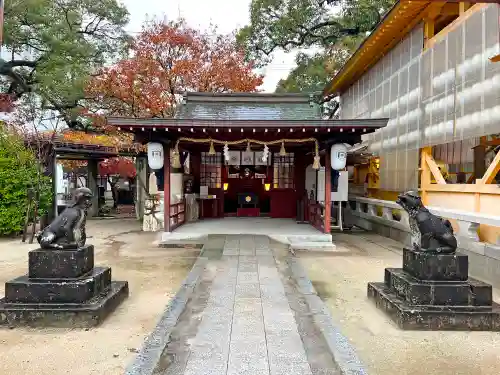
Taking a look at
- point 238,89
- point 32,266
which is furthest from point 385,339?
point 238,89

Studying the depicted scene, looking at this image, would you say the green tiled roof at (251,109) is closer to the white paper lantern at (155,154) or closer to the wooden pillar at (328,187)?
the white paper lantern at (155,154)

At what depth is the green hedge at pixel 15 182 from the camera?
12.1m

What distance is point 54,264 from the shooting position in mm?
5242

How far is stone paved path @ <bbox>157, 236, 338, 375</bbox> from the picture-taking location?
368cm

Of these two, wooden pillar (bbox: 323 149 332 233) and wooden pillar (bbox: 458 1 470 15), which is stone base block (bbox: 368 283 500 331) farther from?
wooden pillar (bbox: 458 1 470 15)

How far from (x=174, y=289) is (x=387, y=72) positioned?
11.1 meters

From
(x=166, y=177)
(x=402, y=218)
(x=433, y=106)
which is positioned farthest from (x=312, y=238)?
(x=433, y=106)

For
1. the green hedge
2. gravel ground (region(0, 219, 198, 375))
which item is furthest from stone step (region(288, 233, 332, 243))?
the green hedge

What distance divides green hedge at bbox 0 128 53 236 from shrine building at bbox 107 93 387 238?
467cm

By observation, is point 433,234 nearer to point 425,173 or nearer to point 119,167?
point 425,173

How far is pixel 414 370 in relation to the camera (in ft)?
12.9

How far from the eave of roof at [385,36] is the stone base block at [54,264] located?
28.0 ft

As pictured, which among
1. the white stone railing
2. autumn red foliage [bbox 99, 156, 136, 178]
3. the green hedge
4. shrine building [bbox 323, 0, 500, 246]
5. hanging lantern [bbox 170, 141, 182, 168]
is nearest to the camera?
the white stone railing

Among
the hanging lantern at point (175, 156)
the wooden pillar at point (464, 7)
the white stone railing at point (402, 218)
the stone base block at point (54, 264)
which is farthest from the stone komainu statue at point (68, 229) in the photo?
the wooden pillar at point (464, 7)
